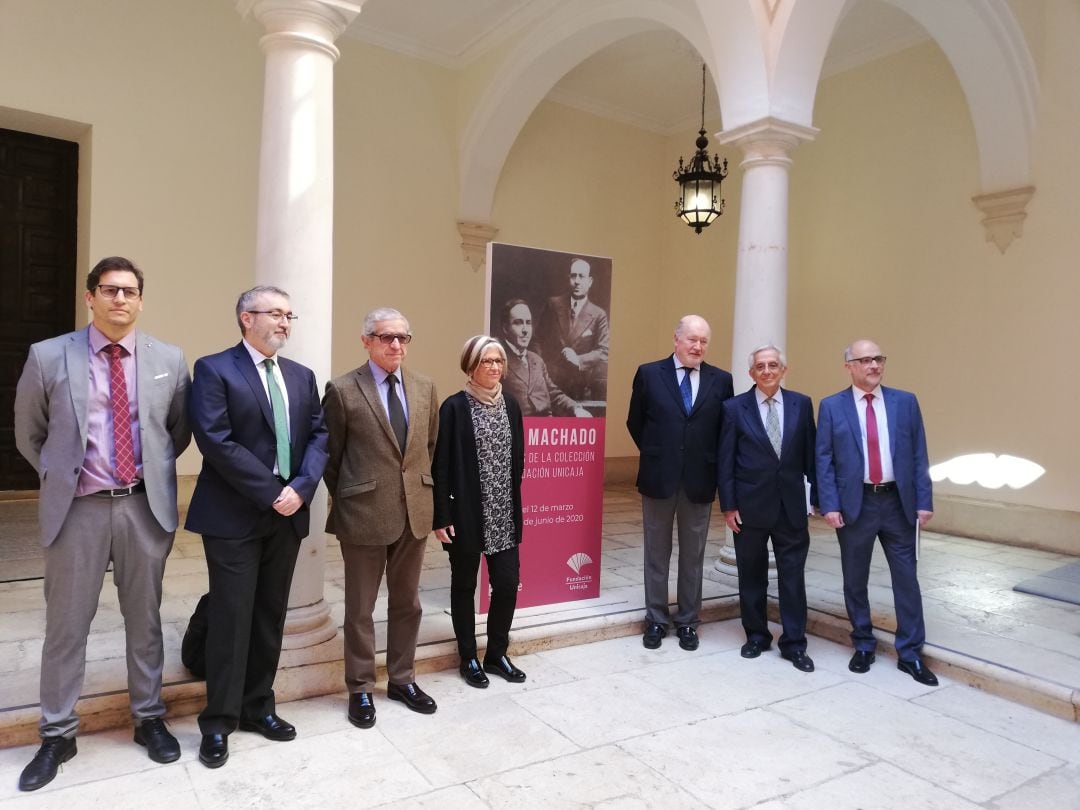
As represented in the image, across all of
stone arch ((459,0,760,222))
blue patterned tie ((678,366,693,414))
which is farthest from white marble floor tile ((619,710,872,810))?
stone arch ((459,0,760,222))

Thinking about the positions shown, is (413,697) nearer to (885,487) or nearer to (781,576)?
(781,576)

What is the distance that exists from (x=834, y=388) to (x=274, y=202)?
6840 mm

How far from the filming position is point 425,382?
12.1 feet

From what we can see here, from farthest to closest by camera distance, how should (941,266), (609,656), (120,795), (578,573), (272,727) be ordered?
(941,266)
(578,573)
(609,656)
(272,727)
(120,795)

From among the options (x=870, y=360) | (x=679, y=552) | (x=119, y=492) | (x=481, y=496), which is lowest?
(x=679, y=552)

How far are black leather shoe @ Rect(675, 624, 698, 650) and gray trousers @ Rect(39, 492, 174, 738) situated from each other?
111 inches

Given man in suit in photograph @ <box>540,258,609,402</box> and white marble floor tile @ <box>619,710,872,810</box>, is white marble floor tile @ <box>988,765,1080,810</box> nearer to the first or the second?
white marble floor tile @ <box>619,710,872,810</box>

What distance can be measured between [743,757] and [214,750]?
6.80ft

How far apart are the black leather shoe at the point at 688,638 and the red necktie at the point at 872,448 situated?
131 centimetres

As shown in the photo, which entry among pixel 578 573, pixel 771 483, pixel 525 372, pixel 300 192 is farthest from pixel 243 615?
pixel 771 483

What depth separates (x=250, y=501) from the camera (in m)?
3.09

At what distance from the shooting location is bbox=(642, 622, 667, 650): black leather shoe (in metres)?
4.60

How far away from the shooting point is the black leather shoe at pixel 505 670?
4.02 metres

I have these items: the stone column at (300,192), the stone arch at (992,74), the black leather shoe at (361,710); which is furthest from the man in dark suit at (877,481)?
the stone arch at (992,74)
